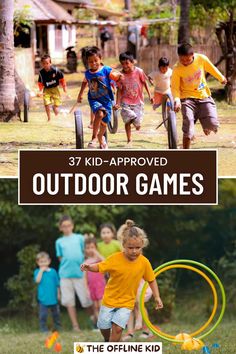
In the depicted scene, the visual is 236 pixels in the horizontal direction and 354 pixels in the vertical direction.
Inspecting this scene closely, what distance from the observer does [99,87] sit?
20.7 feet

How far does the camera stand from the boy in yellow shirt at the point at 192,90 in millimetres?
6039

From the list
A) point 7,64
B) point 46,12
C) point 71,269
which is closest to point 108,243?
point 71,269

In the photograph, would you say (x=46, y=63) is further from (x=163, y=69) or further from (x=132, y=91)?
(x=132, y=91)

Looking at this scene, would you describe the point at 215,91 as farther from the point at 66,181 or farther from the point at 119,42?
the point at 119,42

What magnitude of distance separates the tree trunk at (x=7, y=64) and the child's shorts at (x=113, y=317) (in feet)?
6.74

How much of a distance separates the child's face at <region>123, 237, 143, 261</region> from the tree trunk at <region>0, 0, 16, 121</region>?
1.96 m

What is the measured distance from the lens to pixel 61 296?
7.77 metres

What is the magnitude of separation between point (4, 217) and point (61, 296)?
1.65 metres

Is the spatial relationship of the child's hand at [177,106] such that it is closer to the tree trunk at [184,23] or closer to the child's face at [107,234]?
the child's face at [107,234]

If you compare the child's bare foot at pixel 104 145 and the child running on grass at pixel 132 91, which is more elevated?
the child running on grass at pixel 132 91

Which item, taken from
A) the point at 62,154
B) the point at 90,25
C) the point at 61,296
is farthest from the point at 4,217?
the point at 90,25

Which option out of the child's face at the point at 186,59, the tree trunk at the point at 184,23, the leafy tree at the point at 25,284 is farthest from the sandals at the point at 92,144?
the tree trunk at the point at 184,23

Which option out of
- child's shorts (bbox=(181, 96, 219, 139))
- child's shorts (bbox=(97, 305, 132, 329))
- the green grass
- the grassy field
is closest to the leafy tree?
the green grass

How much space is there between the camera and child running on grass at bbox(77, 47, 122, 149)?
20.4 feet
